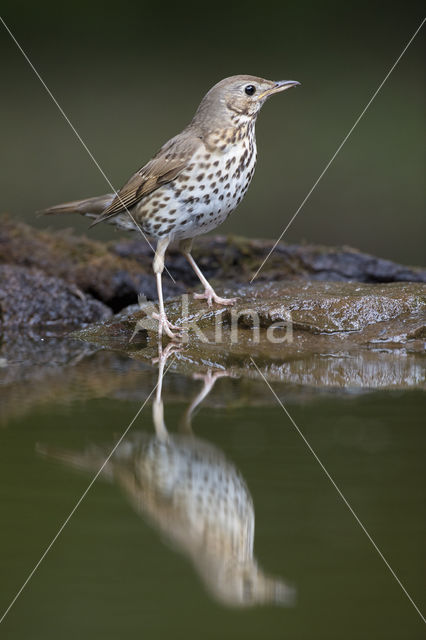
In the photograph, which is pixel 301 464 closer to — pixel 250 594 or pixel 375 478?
pixel 375 478

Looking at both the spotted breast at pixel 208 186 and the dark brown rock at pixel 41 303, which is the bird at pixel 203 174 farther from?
the dark brown rock at pixel 41 303

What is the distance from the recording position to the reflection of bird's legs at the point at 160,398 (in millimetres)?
2455

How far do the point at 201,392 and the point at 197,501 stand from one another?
1075mm

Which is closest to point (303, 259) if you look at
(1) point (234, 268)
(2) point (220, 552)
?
(1) point (234, 268)

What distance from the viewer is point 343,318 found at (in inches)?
160

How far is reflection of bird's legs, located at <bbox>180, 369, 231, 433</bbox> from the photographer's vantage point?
250cm

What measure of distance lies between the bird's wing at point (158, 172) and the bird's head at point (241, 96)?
21 centimetres

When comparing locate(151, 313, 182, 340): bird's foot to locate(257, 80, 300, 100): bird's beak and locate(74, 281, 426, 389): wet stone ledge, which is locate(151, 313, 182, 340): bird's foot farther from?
locate(257, 80, 300, 100): bird's beak

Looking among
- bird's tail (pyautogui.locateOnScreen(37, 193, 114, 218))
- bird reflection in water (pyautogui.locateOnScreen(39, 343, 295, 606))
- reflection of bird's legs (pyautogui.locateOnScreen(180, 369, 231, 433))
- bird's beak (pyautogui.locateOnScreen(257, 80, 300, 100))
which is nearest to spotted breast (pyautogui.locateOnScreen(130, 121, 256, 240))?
bird's beak (pyautogui.locateOnScreen(257, 80, 300, 100))

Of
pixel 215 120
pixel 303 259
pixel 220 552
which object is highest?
pixel 215 120

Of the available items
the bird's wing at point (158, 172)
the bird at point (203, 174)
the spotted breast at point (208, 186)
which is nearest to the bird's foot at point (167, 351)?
the bird at point (203, 174)

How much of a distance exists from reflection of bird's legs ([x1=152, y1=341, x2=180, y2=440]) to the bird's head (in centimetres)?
133

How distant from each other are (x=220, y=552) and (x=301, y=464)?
0.42m

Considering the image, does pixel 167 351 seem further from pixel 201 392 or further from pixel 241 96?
pixel 241 96
